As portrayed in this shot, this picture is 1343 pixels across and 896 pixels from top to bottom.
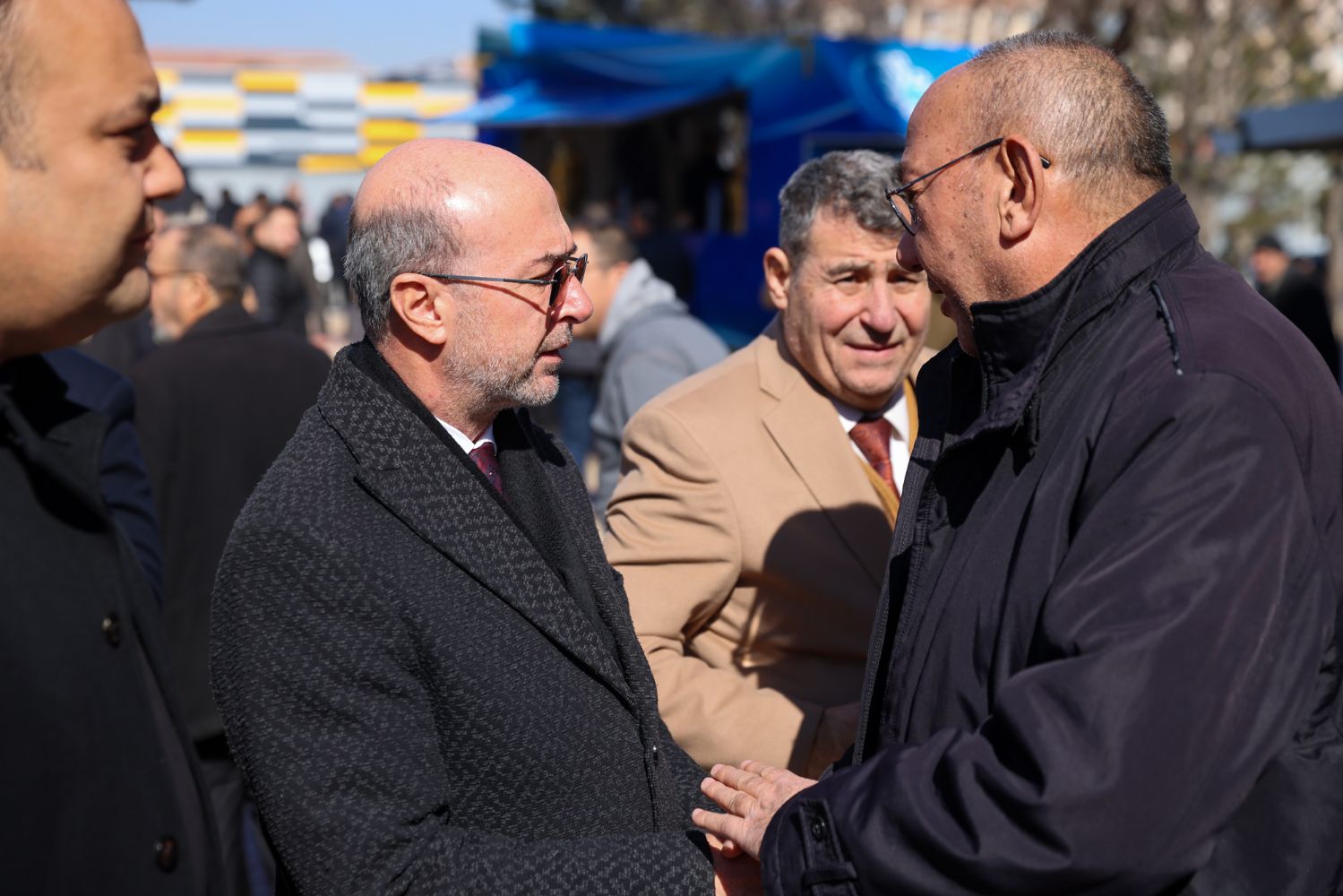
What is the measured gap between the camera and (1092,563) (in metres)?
1.59

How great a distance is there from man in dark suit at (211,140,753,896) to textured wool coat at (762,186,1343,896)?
39 centimetres

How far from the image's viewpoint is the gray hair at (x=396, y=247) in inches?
86.9

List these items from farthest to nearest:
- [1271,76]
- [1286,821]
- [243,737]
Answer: [1271,76] → [243,737] → [1286,821]

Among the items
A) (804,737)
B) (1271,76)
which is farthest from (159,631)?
(1271,76)

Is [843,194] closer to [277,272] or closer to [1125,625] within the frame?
[1125,625]

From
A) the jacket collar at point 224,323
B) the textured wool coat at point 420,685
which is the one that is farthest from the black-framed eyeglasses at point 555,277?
the jacket collar at point 224,323

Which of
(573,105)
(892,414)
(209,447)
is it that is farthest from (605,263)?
(573,105)

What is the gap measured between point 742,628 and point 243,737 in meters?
1.31

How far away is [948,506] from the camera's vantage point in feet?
6.45

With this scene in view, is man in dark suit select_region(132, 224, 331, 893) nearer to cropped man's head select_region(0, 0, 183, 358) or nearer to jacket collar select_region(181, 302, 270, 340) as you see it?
jacket collar select_region(181, 302, 270, 340)

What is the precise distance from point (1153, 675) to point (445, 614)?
1011mm

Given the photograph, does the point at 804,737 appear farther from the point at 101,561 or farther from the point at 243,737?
the point at 101,561

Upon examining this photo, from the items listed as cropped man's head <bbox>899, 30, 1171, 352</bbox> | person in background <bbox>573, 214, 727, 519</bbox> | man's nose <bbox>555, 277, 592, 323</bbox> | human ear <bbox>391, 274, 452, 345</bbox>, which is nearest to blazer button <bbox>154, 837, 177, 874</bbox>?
human ear <bbox>391, 274, 452, 345</bbox>

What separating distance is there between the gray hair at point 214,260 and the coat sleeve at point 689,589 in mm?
2856
